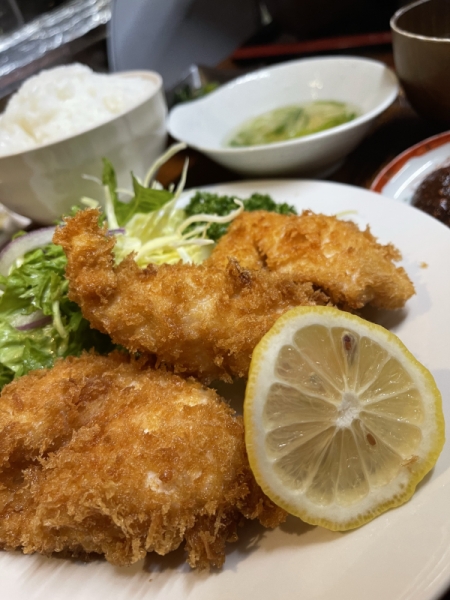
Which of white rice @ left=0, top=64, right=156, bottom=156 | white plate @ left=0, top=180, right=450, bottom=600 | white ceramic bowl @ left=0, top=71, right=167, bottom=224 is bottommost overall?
white plate @ left=0, top=180, right=450, bottom=600

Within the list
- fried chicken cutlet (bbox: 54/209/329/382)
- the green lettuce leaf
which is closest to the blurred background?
the green lettuce leaf

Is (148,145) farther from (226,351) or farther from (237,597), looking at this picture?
(237,597)

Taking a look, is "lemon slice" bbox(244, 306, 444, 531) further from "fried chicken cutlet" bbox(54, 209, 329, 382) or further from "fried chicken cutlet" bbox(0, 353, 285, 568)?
"fried chicken cutlet" bbox(54, 209, 329, 382)

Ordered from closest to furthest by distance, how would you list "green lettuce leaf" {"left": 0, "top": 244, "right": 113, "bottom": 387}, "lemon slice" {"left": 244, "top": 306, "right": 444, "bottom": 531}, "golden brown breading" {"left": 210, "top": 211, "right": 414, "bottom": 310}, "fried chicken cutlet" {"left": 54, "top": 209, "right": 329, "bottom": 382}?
"lemon slice" {"left": 244, "top": 306, "right": 444, "bottom": 531}
"fried chicken cutlet" {"left": 54, "top": 209, "right": 329, "bottom": 382}
"golden brown breading" {"left": 210, "top": 211, "right": 414, "bottom": 310}
"green lettuce leaf" {"left": 0, "top": 244, "right": 113, "bottom": 387}

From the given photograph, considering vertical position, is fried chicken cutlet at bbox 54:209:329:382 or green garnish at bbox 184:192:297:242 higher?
fried chicken cutlet at bbox 54:209:329:382

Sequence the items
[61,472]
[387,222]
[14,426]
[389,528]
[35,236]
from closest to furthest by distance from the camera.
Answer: [389,528], [61,472], [14,426], [387,222], [35,236]

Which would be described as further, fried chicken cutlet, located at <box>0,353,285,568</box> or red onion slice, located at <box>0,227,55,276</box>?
red onion slice, located at <box>0,227,55,276</box>

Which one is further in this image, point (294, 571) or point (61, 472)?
point (61, 472)

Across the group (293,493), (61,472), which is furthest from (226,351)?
(61,472)
